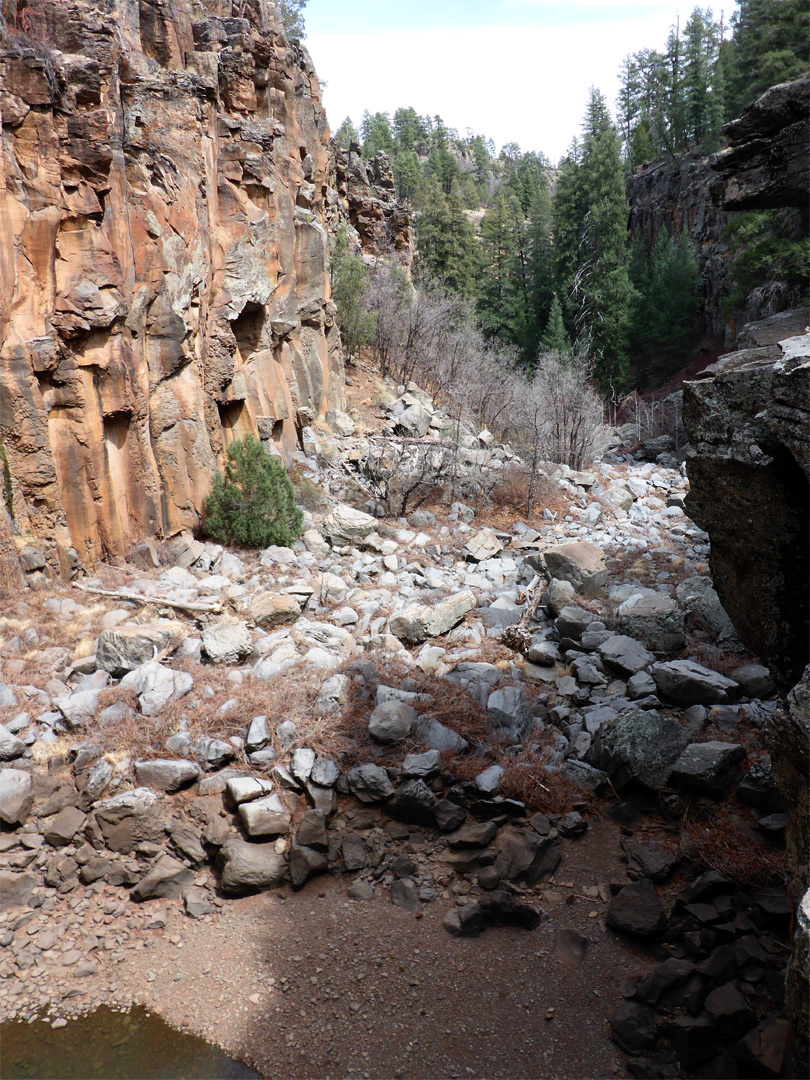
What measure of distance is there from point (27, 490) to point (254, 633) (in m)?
3.44

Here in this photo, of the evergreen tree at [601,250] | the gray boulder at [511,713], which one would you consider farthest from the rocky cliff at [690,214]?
the gray boulder at [511,713]

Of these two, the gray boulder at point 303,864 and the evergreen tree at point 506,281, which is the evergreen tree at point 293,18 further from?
the gray boulder at point 303,864

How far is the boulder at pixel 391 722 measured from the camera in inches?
261

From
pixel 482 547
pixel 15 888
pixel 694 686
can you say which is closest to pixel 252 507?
pixel 482 547

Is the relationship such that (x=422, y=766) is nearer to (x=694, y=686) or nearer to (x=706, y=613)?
(x=694, y=686)

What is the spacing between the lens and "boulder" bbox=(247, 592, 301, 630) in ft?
28.8

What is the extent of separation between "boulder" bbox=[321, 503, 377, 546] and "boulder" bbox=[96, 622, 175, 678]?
14.7ft

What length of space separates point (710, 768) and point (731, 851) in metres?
0.72

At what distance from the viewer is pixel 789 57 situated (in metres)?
26.3

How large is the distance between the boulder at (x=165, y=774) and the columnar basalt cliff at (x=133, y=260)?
4174mm

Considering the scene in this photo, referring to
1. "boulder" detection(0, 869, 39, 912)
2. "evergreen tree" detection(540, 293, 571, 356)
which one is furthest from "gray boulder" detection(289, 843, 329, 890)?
"evergreen tree" detection(540, 293, 571, 356)

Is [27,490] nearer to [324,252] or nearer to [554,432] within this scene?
[324,252]

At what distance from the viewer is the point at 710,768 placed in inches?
222

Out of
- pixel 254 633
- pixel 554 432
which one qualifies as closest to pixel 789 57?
pixel 554 432
